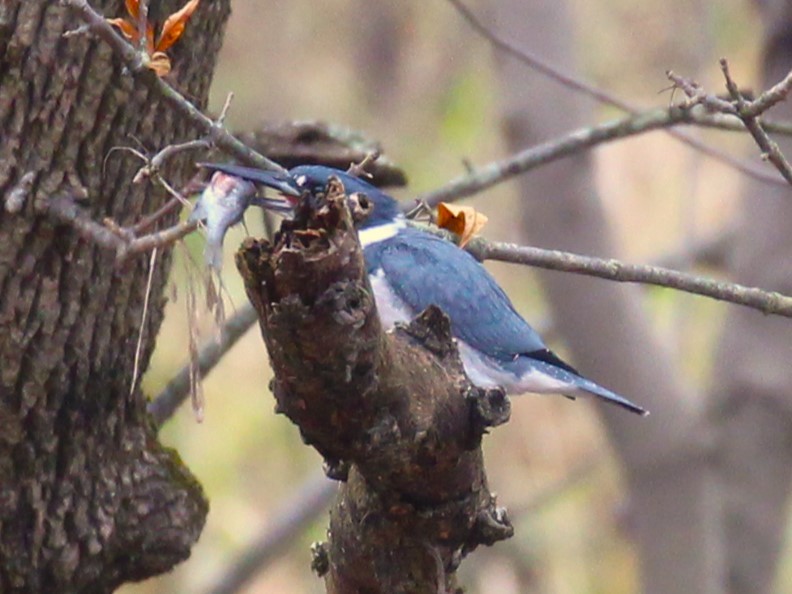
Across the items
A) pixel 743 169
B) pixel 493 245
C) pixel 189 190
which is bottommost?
pixel 189 190

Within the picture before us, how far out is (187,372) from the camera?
3.29m

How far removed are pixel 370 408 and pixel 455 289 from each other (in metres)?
1.36

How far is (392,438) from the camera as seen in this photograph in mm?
1979

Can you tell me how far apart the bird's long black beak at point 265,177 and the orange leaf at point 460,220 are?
0.30 metres

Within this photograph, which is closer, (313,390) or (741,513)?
(313,390)

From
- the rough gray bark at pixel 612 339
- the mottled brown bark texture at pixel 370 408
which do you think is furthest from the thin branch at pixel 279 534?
the mottled brown bark texture at pixel 370 408

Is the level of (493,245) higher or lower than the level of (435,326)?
higher

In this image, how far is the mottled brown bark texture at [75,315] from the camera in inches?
96.0

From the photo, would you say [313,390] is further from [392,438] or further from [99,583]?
[99,583]

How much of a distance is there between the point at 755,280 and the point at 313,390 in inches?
151

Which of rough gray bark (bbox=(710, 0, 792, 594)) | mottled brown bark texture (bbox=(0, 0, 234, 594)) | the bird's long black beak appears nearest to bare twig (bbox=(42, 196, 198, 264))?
mottled brown bark texture (bbox=(0, 0, 234, 594))

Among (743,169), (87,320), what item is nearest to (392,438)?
(87,320)

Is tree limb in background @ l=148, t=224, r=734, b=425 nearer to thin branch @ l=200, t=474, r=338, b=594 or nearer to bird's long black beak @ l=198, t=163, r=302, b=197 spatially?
bird's long black beak @ l=198, t=163, r=302, b=197

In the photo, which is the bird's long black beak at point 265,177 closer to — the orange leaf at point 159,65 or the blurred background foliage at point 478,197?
the orange leaf at point 159,65
